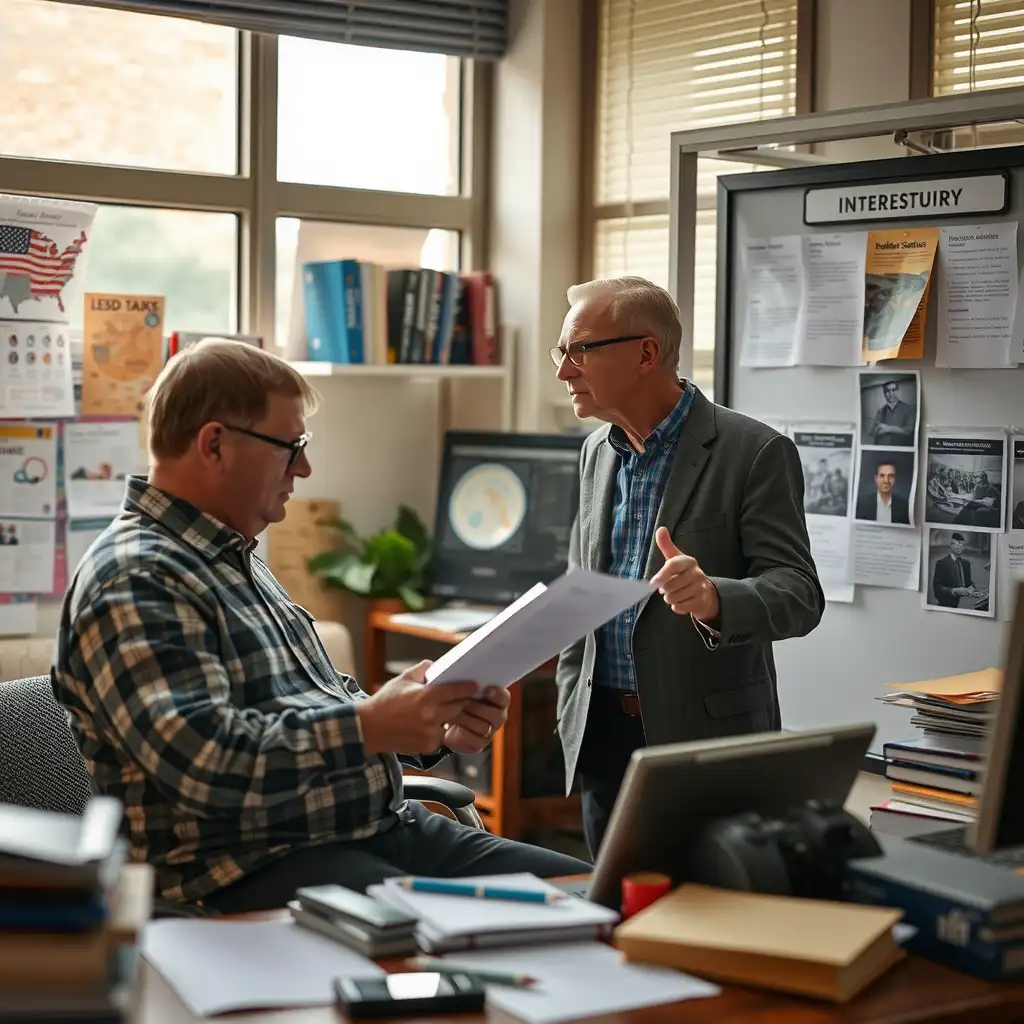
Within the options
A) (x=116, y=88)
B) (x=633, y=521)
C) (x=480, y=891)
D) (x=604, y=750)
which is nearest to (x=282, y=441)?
(x=480, y=891)

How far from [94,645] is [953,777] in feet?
3.98

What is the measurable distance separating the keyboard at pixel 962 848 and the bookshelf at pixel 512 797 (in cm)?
190

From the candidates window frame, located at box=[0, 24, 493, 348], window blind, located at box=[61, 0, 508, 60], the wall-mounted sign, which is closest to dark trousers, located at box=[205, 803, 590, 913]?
the wall-mounted sign

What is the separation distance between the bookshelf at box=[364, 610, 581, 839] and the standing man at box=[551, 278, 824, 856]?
39.5 inches

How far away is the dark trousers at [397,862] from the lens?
189 cm

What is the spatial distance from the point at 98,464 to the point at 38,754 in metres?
1.68

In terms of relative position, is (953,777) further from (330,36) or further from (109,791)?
(330,36)

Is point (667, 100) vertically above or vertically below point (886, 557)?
Answer: above

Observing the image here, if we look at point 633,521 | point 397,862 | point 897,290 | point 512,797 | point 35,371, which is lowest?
point 512,797

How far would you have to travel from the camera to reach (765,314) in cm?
283

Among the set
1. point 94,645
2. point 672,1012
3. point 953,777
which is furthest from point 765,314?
point 672,1012

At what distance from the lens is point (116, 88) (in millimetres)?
3857

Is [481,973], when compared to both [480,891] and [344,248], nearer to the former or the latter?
[480,891]

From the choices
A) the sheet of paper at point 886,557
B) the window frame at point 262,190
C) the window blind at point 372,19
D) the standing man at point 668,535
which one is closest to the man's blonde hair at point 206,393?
the standing man at point 668,535
